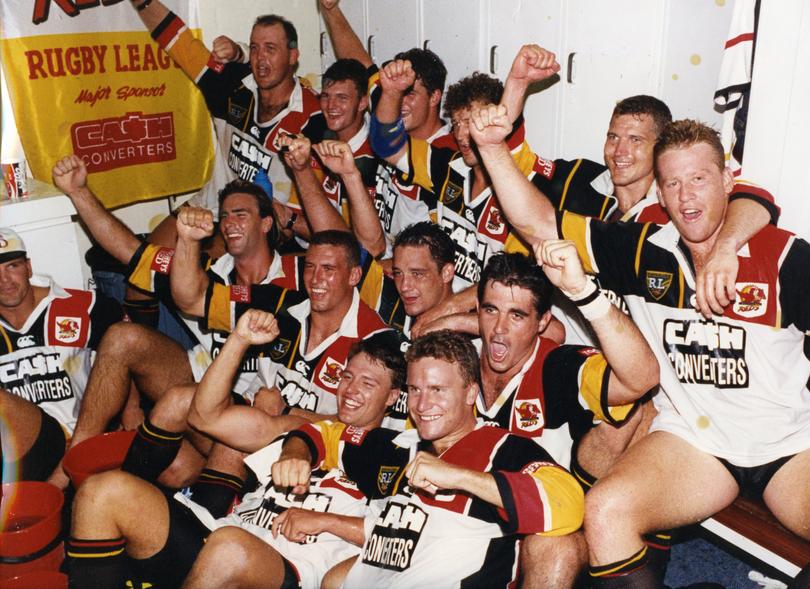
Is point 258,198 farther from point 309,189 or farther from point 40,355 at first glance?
point 40,355

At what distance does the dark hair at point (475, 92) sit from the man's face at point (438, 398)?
1.46 metres

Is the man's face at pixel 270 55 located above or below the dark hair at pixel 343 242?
above

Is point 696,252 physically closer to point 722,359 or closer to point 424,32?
point 722,359

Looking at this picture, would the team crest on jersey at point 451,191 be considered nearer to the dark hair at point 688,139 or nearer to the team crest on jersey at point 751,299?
the dark hair at point 688,139

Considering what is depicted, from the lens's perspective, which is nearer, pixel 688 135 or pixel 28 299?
pixel 688 135

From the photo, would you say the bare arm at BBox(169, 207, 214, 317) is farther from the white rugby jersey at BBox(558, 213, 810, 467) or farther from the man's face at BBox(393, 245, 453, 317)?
the white rugby jersey at BBox(558, 213, 810, 467)

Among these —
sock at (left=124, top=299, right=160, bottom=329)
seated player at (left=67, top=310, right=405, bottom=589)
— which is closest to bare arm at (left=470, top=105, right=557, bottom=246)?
seated player at (left=67, top=310, right=405, bottom=589)

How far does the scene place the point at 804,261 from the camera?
2.25 metres

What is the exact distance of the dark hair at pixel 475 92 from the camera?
11.3 ft

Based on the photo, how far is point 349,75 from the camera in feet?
13.1

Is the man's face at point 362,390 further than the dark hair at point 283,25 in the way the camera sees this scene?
No

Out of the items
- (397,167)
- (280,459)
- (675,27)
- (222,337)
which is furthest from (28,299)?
(675,27)

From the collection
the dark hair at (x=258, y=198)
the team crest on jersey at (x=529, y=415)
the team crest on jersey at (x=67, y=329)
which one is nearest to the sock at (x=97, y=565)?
the team crest on jersey at (x=67, y=329)

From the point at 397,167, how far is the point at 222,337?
3.65 ft
